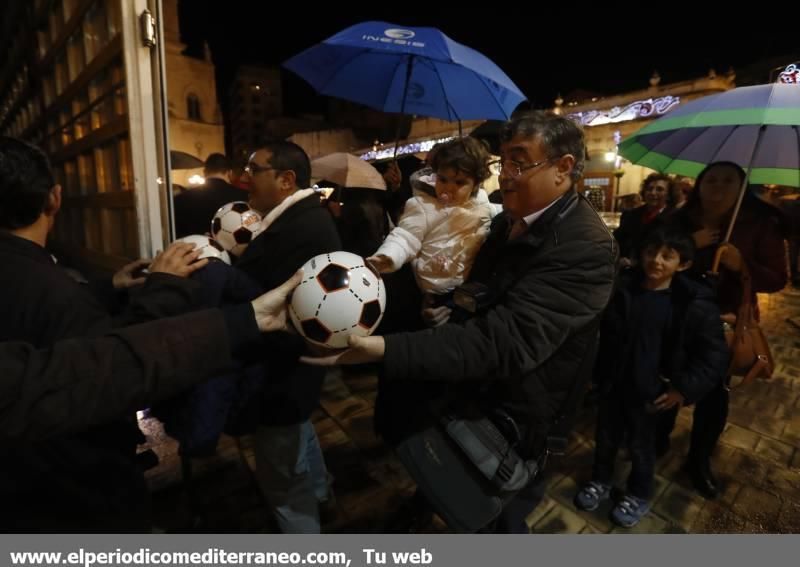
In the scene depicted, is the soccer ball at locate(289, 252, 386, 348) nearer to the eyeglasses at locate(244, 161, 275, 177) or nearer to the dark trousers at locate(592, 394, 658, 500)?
the eyeglasses at locate(244, 161, 275, 177)

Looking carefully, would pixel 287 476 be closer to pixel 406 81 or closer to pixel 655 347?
pixel 655 347

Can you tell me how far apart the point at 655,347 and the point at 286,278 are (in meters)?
2.53

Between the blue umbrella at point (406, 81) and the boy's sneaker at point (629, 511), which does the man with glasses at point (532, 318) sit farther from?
the blue umbrella at point (406, 81)

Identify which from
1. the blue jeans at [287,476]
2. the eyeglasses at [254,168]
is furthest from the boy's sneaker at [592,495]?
the eyeglasses at [254,168]

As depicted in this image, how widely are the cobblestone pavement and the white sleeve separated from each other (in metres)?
1.80

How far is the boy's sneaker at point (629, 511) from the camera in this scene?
277 cm

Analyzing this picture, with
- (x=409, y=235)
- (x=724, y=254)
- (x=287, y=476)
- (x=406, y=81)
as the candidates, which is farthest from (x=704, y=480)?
(x=406, y=81)

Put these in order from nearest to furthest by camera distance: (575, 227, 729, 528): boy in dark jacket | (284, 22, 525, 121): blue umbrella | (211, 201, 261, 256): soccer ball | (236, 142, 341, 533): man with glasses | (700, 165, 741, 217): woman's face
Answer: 1. (236, 142, 341, 533): man with glasses
2. (211, 201, 261, 256): soccer ball
3. (575, 227, 729, 528): boy in dark jacket
4. (700, 165, 741, 217): woman's face
5. (284, 22, 525, 121): blue umbrella

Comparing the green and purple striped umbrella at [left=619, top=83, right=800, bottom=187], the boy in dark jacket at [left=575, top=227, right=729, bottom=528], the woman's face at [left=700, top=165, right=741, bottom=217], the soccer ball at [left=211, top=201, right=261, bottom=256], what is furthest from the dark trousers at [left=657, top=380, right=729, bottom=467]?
the soccer ball at [left=211, top=201, right=261, bottom=256]

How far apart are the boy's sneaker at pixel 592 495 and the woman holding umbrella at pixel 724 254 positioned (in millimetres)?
784

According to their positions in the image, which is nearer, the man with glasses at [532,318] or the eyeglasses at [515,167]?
the man with glasses at [532,318]

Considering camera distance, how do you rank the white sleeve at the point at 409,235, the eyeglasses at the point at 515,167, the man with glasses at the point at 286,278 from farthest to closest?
the white sleeve at the point at 409,235 < the man with glasses at the point at 286,278 < the eyeglasses at the point at 515,167

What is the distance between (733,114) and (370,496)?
3547 millimetres

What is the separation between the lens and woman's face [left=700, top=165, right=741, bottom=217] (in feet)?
9.71
